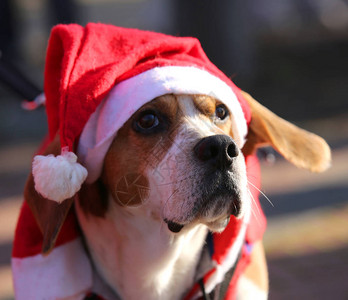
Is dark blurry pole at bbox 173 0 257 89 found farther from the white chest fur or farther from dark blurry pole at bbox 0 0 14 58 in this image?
the white chest fur

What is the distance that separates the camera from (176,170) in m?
2.10

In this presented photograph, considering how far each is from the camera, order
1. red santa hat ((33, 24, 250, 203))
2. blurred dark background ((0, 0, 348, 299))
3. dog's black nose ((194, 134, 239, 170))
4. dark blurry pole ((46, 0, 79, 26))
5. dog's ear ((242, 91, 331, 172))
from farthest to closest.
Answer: dark blurry pole ((46, 0, 79, 26)) → blurred dark background ((0, 0, 348, 299)) → dog's ear ((242, 91, 331, 172)) → red santa hat ((33, 24, 250, 203)) → dog's black nose ((194, 134, 239, 170))

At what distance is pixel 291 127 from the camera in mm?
2604

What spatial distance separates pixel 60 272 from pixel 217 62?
640cm

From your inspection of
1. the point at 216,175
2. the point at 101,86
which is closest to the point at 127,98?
the point at 101,86

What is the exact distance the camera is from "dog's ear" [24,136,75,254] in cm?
218

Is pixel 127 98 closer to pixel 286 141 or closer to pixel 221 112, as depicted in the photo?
pixel 221 112

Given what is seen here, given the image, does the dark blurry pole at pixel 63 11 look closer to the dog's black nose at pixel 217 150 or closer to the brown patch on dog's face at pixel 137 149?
the brown patch on dog's face at pixel 137 149

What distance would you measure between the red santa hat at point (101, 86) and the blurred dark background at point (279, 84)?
0.75 m

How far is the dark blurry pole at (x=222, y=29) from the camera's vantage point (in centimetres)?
824

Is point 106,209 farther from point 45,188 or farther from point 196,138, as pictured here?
point 196,138

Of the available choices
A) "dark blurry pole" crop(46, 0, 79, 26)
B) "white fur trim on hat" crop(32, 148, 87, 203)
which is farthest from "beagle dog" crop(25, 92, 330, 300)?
"dark blurry pole" crop(46, 0, 79, 26)

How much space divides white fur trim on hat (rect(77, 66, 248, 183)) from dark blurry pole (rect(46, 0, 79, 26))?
685cm

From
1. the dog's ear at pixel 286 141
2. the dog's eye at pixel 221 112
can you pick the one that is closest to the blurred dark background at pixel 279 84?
the dog's eye at pixel 221 112
